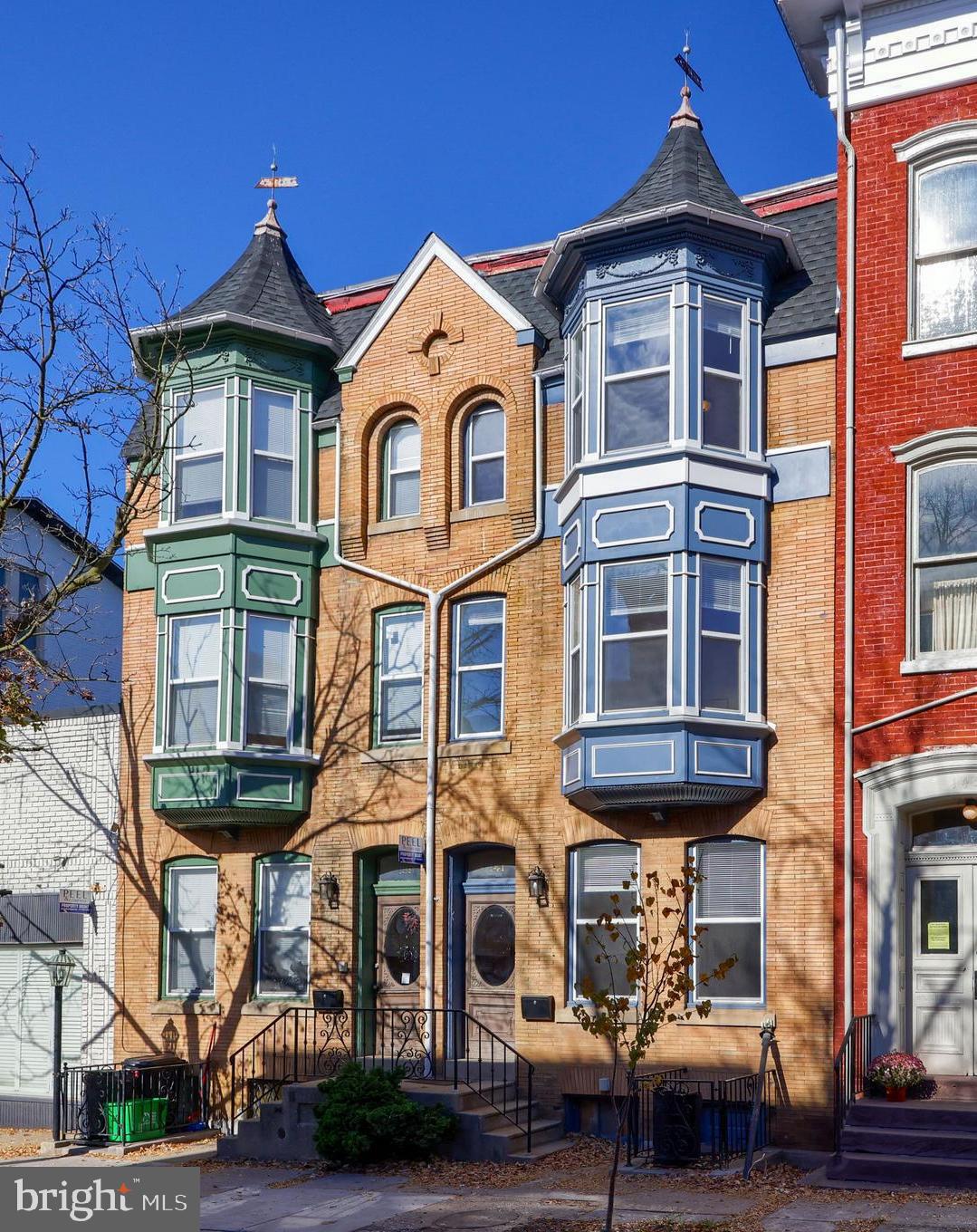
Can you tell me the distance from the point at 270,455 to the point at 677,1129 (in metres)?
10.5

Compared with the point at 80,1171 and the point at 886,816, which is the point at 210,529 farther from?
the point at 886,816

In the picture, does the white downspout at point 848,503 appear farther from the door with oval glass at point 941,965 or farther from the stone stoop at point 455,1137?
the stone stoop at point 455,1137

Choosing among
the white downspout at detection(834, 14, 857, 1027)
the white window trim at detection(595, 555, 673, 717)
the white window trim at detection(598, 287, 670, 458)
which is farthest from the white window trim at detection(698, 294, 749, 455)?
the white window trim at detection(595, 555, 673, 717)

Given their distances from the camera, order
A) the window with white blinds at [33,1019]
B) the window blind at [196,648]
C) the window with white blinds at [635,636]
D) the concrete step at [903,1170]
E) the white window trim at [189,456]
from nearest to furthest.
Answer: the concrete step at [903,1170], the window with white blinds at [635,636], the window blind at [196,648], the white window trim at [189,456], the window with white blinds at [33,1019]

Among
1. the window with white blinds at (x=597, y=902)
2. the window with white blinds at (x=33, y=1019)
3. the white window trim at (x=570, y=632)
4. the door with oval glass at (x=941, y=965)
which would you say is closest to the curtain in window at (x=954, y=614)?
the door with oval glass at (x=941, y=965)

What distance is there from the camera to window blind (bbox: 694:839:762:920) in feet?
60.1

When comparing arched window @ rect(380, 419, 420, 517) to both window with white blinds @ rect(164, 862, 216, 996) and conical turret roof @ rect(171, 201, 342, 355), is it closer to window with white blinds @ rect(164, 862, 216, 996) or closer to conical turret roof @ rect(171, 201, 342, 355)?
conical turret roof @ rect(171, 201, 342, 355)

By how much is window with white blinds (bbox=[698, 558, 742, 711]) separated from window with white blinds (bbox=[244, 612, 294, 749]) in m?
6.00

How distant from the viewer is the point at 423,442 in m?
21.5

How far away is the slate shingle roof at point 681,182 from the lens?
1944 cm

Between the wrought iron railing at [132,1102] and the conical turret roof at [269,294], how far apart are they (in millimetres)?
9703

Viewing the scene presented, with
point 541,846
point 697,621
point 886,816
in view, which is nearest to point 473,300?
point 697,621

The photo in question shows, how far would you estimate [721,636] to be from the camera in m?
18.5

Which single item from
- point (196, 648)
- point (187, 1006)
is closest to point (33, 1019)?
point (187, 1006)
